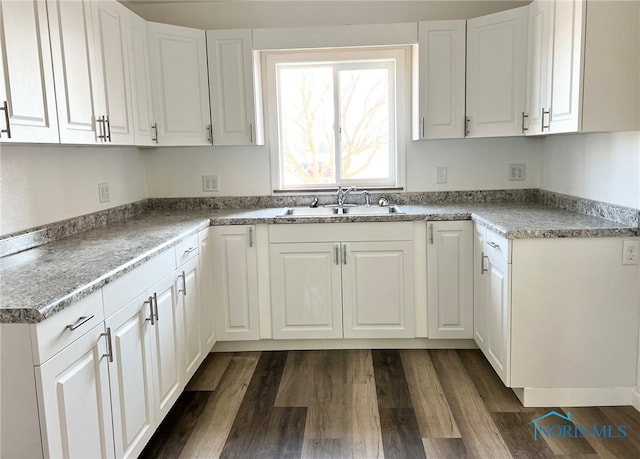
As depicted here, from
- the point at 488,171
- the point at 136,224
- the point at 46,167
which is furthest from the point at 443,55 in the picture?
the point at 46,167

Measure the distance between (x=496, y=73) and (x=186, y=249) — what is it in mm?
2115

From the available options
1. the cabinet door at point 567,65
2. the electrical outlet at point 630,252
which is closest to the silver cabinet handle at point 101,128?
the cabinet door at point 567,65

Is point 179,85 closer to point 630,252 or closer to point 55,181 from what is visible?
point 55,181

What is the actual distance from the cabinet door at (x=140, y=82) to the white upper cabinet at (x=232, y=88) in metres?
0.39

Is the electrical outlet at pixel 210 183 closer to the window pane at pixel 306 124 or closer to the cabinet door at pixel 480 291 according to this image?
the window pane at pixel 306 124

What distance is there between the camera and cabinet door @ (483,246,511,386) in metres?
2.44

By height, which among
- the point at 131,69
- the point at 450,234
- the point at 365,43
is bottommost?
the point at 450,234

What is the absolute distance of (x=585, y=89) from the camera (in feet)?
7.48

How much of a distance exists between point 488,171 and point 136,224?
7.74ft

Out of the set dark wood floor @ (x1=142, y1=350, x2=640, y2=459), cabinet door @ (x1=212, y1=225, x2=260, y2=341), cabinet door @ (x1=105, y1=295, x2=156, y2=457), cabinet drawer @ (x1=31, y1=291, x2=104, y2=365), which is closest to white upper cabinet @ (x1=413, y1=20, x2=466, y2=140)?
cabinet door @ (x1=212, y1=225, x2=260, y2=341)

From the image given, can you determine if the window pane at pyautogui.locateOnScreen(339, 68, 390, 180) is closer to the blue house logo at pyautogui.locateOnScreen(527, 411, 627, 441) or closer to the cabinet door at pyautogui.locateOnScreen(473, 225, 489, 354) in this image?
the cabinet door at pyautogui.locateOnScreen(473, 225, 489, 354)

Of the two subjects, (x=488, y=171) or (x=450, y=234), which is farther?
(x=488, y=171)

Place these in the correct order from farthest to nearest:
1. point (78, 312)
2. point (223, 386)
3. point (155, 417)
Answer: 1. point (223, 386)
2. point (155, 417)
3. point (78, 312)

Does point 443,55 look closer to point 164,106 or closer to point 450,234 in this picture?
point 450,234
